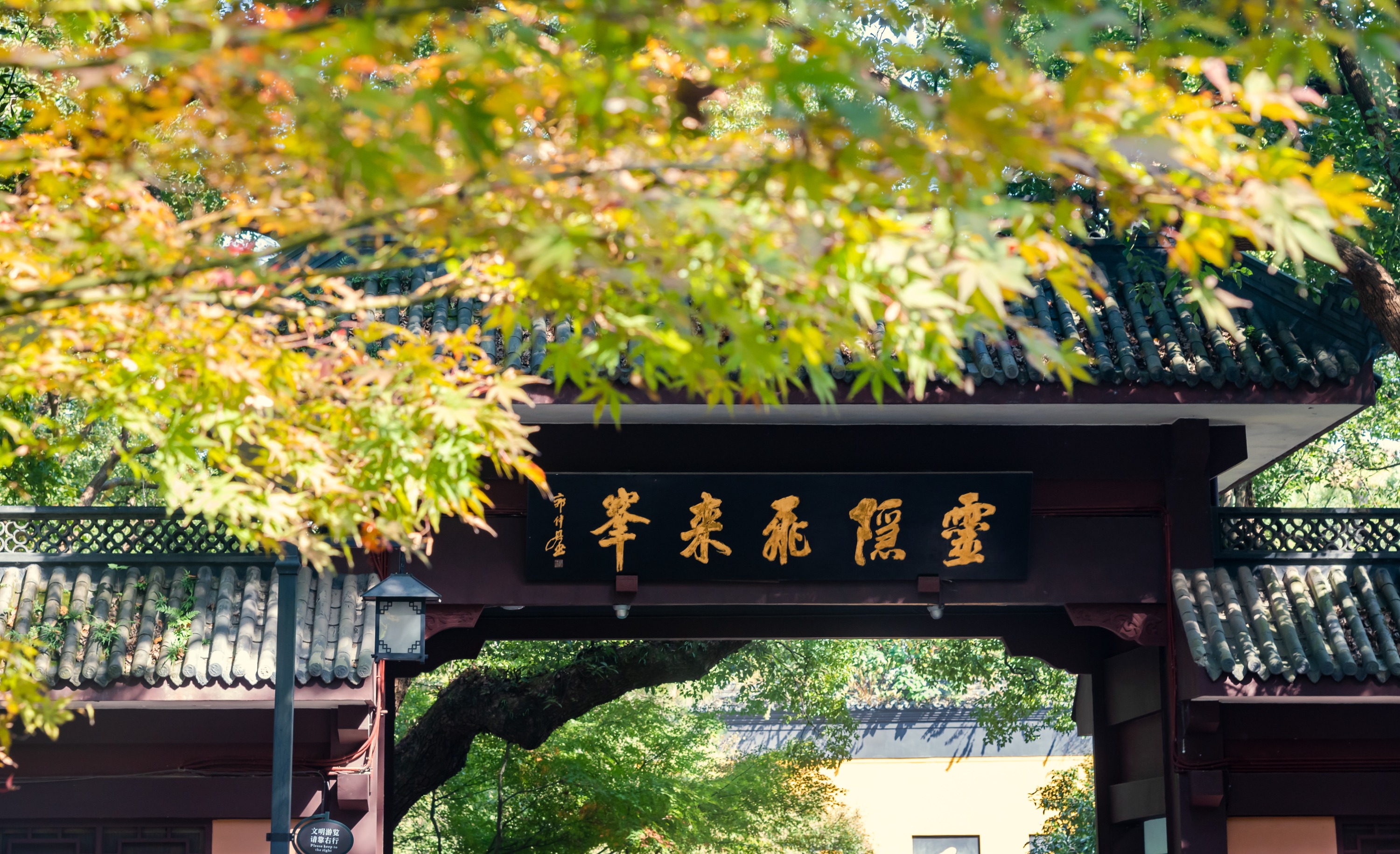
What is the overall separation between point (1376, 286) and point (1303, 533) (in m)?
2.08

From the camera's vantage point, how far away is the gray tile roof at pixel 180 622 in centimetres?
705

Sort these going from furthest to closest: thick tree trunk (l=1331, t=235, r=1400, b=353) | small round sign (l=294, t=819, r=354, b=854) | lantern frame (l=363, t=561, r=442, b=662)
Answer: small round sign (l=294, t=819, r=354, b=854)
lantern frame (l=363, t=561, r=442, b=662)
thick tree trunk (l=1331, t=235, r=1400, b=353)

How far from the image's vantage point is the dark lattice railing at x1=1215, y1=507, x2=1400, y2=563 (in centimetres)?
784

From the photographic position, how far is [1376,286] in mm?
6441

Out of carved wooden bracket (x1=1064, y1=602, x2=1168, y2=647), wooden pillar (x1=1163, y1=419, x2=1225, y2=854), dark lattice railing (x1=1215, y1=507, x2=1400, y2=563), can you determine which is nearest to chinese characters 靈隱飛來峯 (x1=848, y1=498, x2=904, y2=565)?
carved wooden bracket (x1=1064, y1=602, x2=1168, y2=647)

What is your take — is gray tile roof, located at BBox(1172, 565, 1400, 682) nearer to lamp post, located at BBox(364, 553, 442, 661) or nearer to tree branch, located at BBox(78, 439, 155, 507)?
lamp post, located at BBox(364, 553, 442, 661)

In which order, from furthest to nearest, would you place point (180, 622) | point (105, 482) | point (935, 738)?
1. point (935, 738)
2. point (105, 482)
3. point (180, 622)

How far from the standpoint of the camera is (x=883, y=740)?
2217 cm

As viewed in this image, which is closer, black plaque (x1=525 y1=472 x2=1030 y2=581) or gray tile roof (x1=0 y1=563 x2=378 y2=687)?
gray tile roof (x1=0 y1=563 x2=378 y2=687)

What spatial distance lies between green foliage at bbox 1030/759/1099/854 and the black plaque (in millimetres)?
8918

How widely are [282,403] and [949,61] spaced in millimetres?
2059

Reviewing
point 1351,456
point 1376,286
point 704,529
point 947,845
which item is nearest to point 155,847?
point 704,529

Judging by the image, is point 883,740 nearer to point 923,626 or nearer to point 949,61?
point 923,626

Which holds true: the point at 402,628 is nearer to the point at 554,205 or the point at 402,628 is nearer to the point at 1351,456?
the point at 554,205
